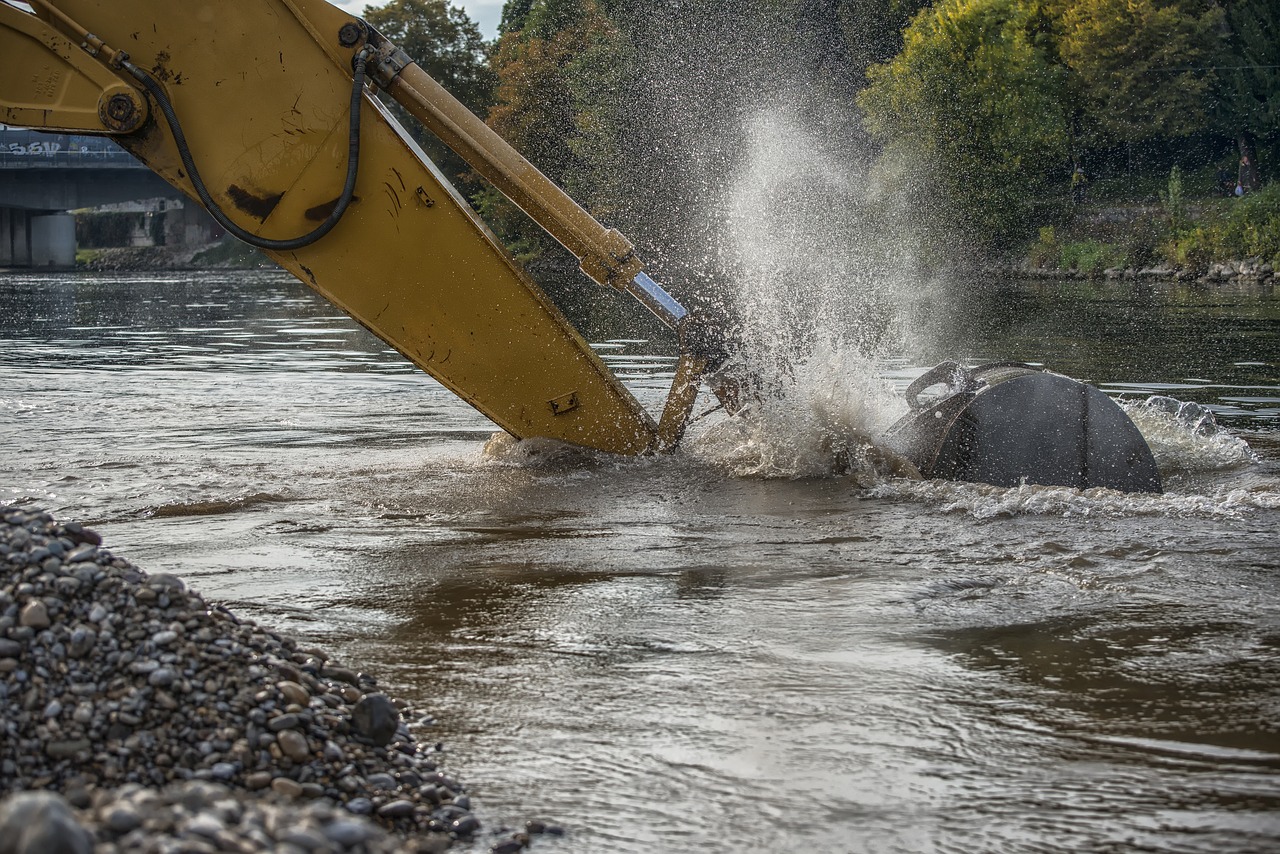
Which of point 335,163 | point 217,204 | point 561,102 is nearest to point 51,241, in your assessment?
point 561,102

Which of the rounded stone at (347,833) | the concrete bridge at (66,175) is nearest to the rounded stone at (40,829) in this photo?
the rounded stone at (347,833)

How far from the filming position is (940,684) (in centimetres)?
478

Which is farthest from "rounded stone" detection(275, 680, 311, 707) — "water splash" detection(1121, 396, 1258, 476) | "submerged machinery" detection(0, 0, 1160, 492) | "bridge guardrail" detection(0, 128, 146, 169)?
"bridge guardrail" detection(0, 128, 146, 169)

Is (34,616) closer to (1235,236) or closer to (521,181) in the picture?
(521,181)

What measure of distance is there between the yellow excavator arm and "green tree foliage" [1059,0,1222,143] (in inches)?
1898

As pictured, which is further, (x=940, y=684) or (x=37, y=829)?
(x=940, y=684)

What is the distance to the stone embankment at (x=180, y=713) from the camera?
3721 millimetres

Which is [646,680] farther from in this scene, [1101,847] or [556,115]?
[556,115]

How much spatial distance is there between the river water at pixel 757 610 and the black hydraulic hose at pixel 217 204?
4.82 ft

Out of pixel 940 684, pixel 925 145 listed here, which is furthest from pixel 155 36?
pixel 925 145

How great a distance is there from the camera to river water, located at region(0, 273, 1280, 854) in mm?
3912

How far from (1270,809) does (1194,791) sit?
0.66 feet

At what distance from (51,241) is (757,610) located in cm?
7735

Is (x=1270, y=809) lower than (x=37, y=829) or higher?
lower
